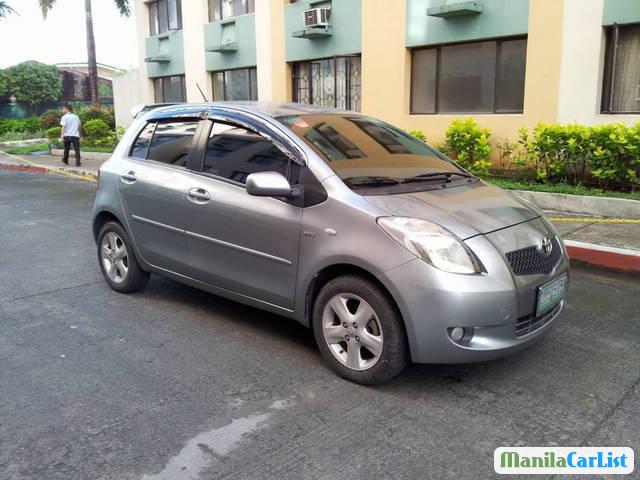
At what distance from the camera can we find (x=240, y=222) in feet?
14.1

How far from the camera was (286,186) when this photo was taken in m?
3.92

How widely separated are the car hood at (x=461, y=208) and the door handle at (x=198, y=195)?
1343mm

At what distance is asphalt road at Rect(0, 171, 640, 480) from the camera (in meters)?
2.99

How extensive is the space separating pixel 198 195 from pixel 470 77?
27.8 feet

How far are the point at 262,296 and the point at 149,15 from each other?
64.9 ft

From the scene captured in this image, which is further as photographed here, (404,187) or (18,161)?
(18,161)

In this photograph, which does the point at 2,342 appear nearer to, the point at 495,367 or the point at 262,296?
the point at 262,296

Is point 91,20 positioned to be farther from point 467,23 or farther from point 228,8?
point 467,23

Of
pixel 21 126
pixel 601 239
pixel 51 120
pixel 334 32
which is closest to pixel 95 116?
pixel 51 120

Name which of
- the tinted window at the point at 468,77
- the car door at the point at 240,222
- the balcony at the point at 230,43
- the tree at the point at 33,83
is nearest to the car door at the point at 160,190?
the car door at the point at 240,222

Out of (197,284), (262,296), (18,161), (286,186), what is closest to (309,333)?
(262,296)

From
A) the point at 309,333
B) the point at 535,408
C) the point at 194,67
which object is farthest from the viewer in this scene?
the point at 194,67

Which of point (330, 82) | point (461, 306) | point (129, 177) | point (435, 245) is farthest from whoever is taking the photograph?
point (330, 82)

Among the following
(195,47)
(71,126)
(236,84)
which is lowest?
(71,126)
